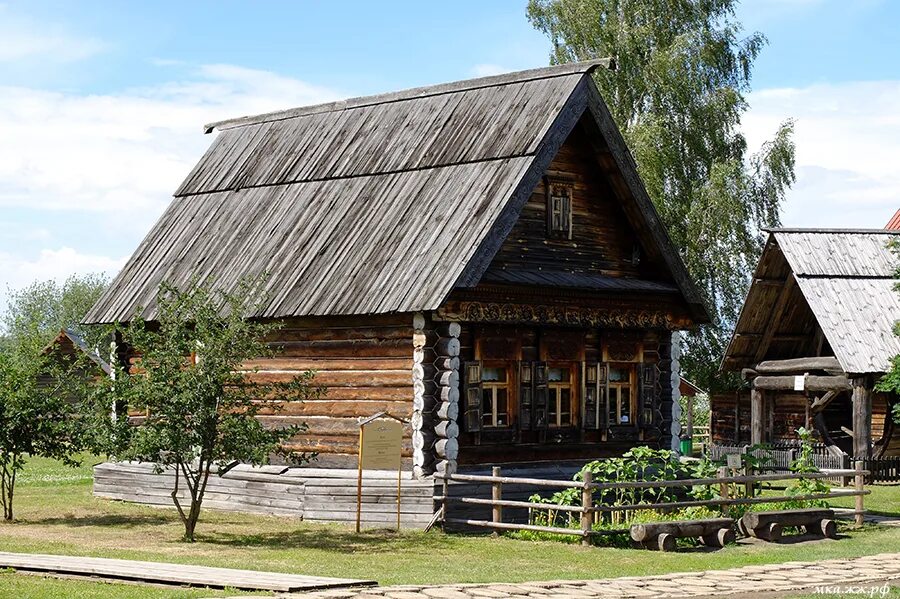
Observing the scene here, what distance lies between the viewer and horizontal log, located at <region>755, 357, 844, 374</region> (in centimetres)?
3447

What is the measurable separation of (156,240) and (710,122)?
20.5 m

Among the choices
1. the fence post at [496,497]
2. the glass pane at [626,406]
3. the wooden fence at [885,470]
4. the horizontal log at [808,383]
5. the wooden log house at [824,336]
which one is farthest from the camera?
the horizontal log at [808,383]

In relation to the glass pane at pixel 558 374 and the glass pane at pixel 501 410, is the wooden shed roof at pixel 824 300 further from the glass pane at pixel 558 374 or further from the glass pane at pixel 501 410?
the glass pane at pixel 501 410

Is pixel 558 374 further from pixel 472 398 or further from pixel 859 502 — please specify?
pixel 859 502

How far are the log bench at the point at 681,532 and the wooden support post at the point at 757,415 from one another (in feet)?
50.0

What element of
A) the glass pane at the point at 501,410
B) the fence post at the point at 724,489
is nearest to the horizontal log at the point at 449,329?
the glass pane at the point at 501,410

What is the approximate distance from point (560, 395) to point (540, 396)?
898 millimetres

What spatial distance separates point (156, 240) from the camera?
29.8 m

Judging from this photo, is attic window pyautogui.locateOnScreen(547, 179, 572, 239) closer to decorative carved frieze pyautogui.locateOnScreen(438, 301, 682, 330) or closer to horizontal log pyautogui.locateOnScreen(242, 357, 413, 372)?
decorative carved frieze pyautogui.locateOnScreen(438, 301, 682, 330)

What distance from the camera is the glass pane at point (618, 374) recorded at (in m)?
26.7

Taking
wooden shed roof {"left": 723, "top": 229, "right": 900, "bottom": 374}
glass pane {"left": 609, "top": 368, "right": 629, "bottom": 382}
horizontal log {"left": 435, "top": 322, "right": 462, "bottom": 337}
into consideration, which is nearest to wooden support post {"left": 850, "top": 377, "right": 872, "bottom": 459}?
wooden shed roof {"left": 723, "top": 229, "right": 900, "bottom": 374}

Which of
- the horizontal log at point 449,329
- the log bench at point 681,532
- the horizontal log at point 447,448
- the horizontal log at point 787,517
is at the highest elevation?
the horizontal log at point 449,329

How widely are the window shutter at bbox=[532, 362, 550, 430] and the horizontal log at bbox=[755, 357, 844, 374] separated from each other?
11.0m

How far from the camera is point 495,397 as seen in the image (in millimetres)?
24438
